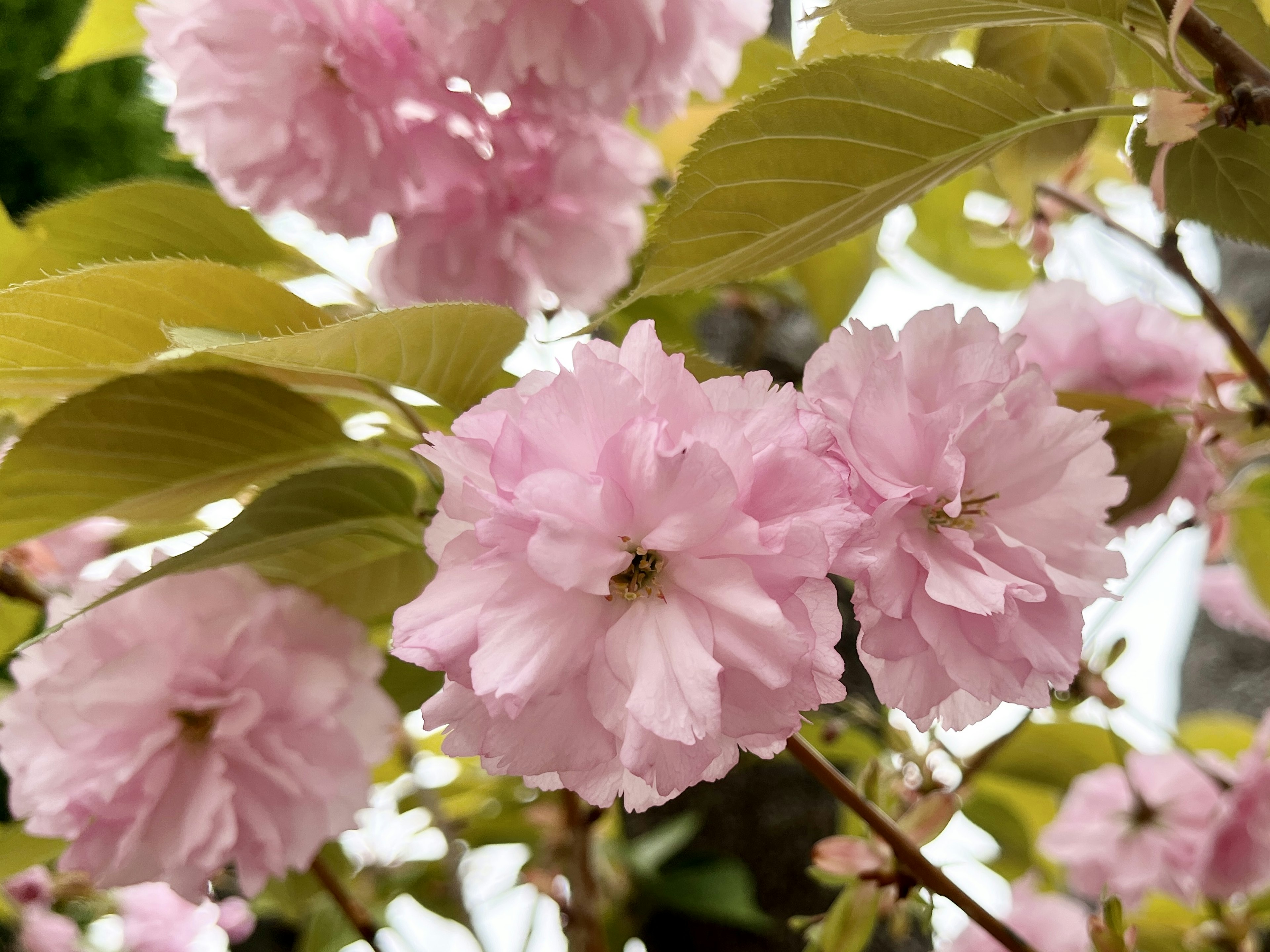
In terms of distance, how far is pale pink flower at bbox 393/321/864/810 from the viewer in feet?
0.88

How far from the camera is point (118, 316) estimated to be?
0.35 meters

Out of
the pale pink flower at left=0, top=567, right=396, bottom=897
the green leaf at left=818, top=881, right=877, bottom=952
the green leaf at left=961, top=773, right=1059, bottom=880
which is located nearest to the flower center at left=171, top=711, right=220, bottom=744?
the pale pink flower at left=0, top=567, right=396, bottom=897

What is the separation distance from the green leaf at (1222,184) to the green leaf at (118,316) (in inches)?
13.9

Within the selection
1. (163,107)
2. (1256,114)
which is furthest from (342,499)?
(163,107)

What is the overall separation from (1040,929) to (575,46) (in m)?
0.75

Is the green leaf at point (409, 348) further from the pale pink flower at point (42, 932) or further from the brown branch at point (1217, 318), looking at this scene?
the pale pink flower at point (42, 932)

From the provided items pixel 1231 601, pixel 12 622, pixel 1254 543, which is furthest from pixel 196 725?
pixel 1231 601

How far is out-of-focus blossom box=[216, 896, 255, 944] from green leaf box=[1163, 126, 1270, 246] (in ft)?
2.81

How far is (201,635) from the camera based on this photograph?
467 mm

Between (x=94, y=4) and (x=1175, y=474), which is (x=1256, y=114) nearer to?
(x=1175, y=474)

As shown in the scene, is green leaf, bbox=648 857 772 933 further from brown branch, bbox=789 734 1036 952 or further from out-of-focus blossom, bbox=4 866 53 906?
out-of-focus blossom, bbox=4 866 53 906

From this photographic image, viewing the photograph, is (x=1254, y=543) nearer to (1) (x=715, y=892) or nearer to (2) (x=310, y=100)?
(1) (x=715, y=892)

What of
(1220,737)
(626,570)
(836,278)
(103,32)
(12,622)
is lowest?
(1220,737)

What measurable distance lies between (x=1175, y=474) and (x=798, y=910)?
501 mm
